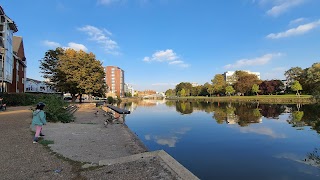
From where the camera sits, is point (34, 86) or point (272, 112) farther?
point (34, 86)

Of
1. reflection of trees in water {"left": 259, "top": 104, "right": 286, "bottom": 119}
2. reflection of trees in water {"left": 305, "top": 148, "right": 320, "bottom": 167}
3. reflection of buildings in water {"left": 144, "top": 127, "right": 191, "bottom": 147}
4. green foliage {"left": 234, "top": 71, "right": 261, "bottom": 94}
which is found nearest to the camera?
reflection of trees in water {"left": 305, "top": 148, "right": 320, "bottom": 167}

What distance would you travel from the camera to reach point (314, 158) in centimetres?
982

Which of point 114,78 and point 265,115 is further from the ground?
point 114,78

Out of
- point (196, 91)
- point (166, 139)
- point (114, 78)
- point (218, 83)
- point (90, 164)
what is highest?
point (114, 78)

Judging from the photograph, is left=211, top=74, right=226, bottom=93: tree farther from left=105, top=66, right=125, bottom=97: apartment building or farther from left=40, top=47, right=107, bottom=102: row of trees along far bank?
left=105, top=66, right=125, bottom=97: apartment building

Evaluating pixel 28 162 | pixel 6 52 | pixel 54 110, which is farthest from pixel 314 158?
pixel 6 52

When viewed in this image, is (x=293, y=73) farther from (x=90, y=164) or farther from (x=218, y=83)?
(x=90, y=164)

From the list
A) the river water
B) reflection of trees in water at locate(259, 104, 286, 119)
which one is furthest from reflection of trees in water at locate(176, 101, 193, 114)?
the river water

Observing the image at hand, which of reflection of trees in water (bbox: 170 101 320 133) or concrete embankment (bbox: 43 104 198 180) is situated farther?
reflection of trees in water (bbox: 170 101 320 133)

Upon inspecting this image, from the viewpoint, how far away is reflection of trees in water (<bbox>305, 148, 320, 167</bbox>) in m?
9.14

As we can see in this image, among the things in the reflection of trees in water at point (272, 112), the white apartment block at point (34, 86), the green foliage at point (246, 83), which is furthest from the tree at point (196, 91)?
the reflection of trees in water at point (272, 112)

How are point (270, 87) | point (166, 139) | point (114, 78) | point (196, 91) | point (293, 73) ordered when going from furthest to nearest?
1. point (114, 78)
2. point (196, 91)
3. point (270, 87)
4. point (293, 73)
5. point (166, 139)

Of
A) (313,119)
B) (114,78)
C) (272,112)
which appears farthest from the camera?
(114,78)

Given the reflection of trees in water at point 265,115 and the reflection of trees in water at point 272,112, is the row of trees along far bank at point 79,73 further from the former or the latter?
the reflection of trees in water at point 272,112
